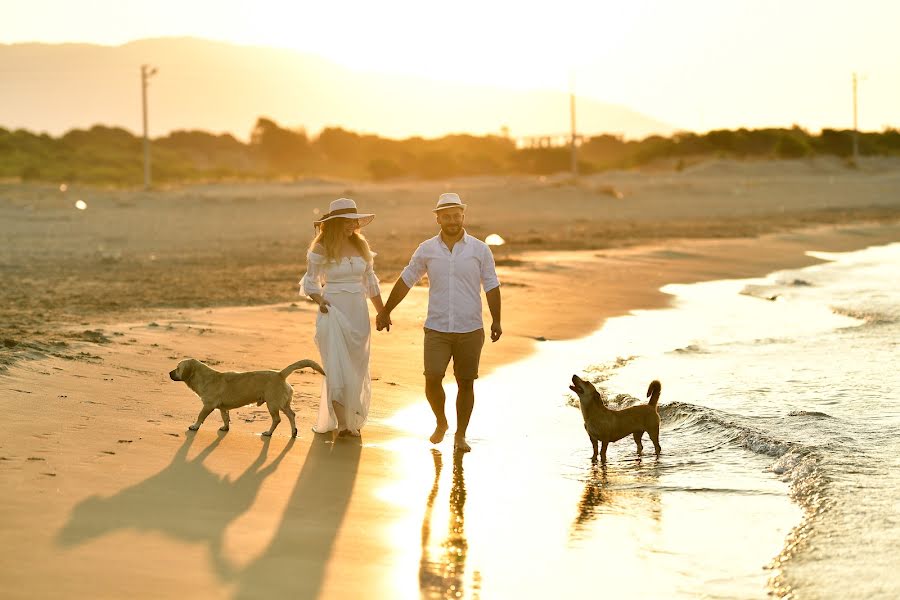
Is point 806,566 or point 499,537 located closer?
point 806,566

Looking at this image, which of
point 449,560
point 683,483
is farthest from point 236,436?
point 683,483

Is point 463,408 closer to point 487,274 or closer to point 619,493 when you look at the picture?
point 487,274

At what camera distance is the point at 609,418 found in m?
8.26

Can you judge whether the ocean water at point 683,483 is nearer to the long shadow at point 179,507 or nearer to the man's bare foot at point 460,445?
the man's bare foot at point 460,445

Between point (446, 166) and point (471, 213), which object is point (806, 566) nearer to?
point (471, 213)

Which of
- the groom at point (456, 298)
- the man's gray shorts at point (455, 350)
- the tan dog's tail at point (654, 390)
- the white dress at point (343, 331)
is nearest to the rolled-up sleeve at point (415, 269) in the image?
the groom at point (456, 298)

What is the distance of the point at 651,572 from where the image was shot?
602cm

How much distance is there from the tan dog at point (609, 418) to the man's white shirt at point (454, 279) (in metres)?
0.96

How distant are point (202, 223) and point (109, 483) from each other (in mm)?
30870

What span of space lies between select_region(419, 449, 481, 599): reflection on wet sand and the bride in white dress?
4.40 feet

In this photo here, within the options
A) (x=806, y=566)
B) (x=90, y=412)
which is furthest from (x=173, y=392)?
(x=806, y=566)

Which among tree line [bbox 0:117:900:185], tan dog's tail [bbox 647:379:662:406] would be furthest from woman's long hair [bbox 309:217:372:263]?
tree line [bbox 0:117:900:185]

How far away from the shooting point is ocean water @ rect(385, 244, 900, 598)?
19.6 ft

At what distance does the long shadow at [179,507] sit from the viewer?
6.10 metres
